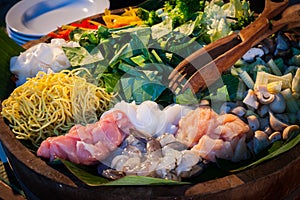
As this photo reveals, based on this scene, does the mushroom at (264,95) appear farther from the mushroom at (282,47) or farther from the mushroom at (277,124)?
the mushroom at (282,47)

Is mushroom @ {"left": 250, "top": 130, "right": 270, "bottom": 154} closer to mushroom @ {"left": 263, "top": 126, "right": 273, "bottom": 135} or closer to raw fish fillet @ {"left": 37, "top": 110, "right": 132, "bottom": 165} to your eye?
mushroom @ {"left": 263, "top": 126, "right": 273, "bottom": 135}

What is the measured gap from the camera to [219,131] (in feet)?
7.00

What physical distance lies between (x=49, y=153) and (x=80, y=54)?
0.81m

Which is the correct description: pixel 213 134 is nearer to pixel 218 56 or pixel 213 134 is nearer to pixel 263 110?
pixel 263 110

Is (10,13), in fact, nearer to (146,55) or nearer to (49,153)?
(146,55)

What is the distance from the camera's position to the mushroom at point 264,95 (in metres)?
2.28

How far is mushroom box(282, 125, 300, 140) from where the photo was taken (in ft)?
7.01

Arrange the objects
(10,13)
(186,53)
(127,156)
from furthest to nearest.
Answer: (10,13), (186,53), (127,156)

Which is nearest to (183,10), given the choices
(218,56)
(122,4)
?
(218,56)

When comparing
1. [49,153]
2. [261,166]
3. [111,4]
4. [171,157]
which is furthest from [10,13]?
[261,166]

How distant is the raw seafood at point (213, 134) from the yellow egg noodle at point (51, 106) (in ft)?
1.64

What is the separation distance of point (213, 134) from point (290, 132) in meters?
0.35

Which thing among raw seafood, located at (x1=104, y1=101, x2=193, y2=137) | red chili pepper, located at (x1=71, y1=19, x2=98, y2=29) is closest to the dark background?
red chili pepper, located at (x1=71, y1=19, x2=98, y2=29)

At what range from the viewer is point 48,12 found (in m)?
3.99
